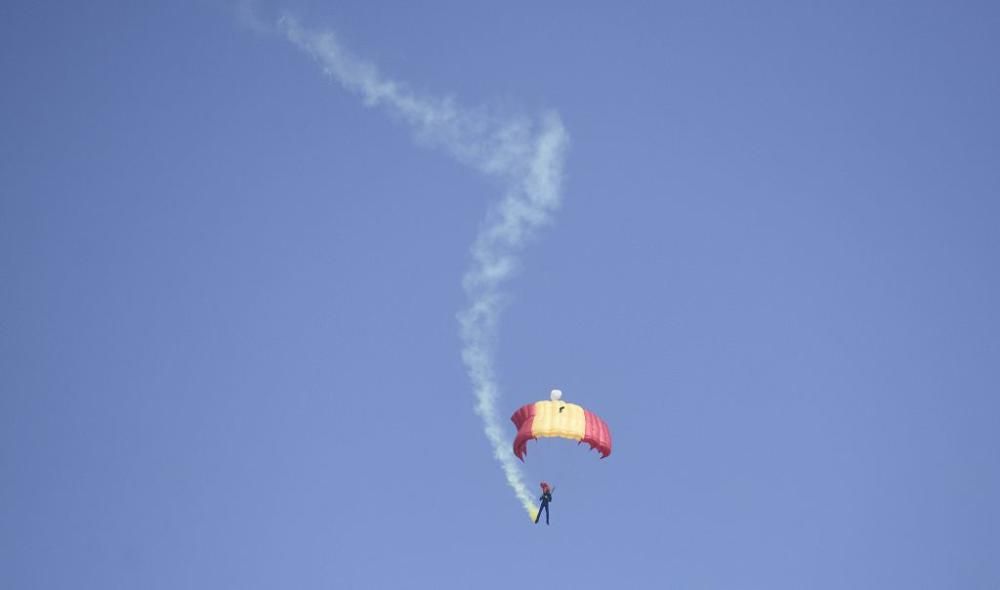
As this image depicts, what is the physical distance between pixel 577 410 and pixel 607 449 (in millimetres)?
1589

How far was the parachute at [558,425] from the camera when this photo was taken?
4178 cm

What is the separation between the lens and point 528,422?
139 feet

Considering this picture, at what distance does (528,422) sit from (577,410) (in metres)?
1.50

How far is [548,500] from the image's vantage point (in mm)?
42375

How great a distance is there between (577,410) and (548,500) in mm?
2781

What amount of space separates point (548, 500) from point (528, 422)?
237 cm

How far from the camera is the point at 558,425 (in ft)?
137

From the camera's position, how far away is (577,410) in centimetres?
4259

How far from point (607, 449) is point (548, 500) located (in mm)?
2390

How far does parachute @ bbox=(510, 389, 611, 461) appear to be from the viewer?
41.8 meters

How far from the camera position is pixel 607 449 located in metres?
43.1
